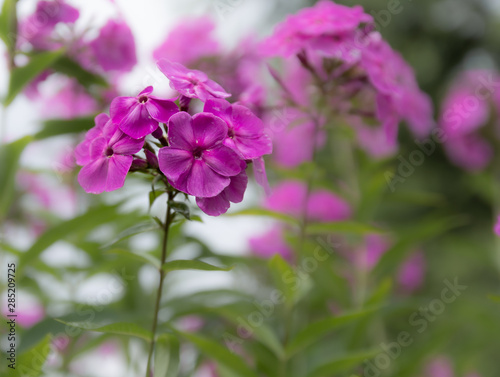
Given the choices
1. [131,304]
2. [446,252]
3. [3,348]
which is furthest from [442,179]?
[3,348]

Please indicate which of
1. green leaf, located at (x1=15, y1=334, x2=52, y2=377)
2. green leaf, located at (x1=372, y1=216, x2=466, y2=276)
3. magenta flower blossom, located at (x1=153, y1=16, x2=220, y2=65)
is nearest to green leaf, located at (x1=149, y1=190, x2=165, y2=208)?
green leaf, located at (x1=15, y1=334, x2=52, y2=377)

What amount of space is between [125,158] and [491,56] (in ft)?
17.2

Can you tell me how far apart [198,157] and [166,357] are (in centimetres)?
27

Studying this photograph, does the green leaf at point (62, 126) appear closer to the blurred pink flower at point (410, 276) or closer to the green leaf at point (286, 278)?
the green leaf at point (286, 278)

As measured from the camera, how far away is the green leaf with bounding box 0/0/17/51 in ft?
3.10

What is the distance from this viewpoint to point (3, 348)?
0.91 meters

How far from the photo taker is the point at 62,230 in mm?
911

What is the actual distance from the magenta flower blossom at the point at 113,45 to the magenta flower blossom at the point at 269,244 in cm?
84

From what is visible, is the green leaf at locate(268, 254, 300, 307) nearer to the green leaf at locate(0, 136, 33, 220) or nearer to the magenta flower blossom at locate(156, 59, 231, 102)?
the magenta flower blossom at locate(156, 59, 231, 102)

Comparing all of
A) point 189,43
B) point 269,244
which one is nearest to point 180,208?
point 189,43

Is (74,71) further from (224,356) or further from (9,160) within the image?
(224,356)

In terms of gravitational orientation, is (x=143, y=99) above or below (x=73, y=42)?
above

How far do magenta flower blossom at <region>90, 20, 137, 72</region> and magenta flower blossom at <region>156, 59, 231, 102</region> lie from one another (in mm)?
488

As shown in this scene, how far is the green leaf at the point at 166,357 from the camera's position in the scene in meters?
0.66
